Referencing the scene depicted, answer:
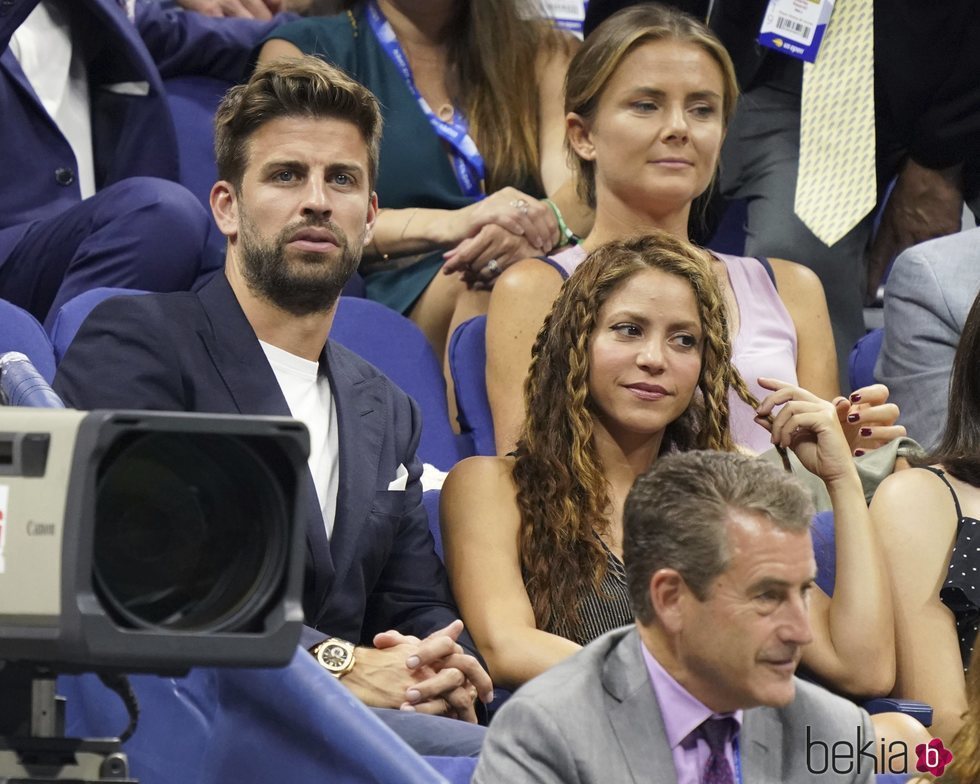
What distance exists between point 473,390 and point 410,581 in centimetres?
58

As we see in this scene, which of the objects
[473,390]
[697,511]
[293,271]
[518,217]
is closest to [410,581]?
[293,271]

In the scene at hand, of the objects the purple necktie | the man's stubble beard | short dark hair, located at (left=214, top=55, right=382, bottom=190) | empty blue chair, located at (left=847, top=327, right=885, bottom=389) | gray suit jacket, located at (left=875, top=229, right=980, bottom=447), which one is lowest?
empty blue chair, located at (left=847, top=327, right=885, bottom=389)

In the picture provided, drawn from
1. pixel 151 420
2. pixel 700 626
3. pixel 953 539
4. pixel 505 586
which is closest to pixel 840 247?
pixel 953 539

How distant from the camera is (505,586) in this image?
2379 mm

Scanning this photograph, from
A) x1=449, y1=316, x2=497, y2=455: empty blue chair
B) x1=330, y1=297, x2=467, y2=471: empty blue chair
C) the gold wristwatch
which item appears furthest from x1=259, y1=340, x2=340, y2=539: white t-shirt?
x1=330, y1=297, x2=467, y2=471: empty blue chair

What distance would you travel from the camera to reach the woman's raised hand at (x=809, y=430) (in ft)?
8.01

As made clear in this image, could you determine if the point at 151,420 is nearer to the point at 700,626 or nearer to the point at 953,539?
the point at 700,626

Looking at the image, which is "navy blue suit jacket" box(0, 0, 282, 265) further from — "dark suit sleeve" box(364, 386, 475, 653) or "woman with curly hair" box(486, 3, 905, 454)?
"dark suit sleeve" box(364, 386, 475, 653)

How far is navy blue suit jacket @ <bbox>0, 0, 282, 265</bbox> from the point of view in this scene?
10.5 ft

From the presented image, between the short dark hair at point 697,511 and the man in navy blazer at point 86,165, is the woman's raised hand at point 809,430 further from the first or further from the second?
the man in navy blazer at point 86,165

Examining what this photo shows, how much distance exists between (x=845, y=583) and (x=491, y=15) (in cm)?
165

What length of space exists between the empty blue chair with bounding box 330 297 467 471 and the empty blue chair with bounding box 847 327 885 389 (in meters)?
0.81

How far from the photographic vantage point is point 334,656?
217cm

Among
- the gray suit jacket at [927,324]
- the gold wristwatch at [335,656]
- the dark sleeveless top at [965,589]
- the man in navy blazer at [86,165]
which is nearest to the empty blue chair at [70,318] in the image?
the man in navy blazer at [86,165]
